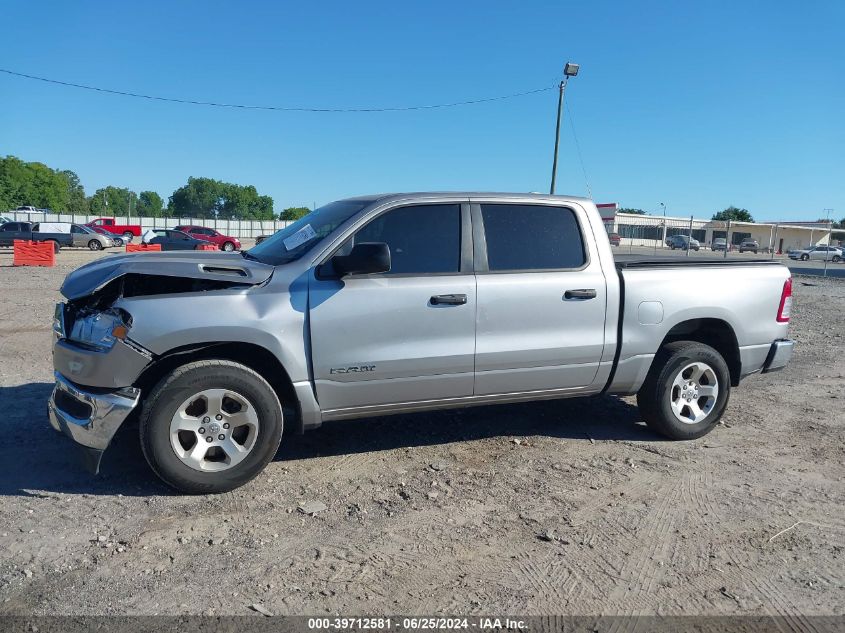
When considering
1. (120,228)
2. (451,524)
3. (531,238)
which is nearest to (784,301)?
(531,238)

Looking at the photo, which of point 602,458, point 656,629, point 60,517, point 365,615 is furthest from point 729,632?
point 60,517

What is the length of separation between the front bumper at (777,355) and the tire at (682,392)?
1.48ft

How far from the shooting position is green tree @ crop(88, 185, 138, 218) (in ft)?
433

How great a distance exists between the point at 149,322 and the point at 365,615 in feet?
6.70

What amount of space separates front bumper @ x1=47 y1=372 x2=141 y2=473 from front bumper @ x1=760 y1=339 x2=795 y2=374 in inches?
191

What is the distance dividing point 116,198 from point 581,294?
523 feet

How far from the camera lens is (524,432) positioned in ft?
17.4

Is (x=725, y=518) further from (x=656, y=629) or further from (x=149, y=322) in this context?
(x=149, y=322)

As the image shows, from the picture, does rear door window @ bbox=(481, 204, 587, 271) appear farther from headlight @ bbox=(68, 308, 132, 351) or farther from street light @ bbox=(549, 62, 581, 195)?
street light @ bbox=(549, 62, 581, 195)

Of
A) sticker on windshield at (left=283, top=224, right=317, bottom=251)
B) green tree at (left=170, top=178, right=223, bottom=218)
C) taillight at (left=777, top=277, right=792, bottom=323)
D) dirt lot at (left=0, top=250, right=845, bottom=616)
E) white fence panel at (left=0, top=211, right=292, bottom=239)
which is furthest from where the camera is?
green tree at (left=170, top=178, right=223, bottom=218)

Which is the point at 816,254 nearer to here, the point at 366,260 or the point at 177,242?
the point at 177,242

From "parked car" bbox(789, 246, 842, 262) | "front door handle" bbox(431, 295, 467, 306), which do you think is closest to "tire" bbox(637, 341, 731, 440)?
"front door handle" bbox(431, 295, 467, 306)

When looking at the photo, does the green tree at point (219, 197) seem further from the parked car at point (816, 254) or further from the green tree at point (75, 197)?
the parked car at point (816, 254)

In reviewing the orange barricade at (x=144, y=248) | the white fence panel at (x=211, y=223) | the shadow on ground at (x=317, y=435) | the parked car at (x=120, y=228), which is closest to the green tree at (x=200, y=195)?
the white fence panel at (x=211, y=223)
